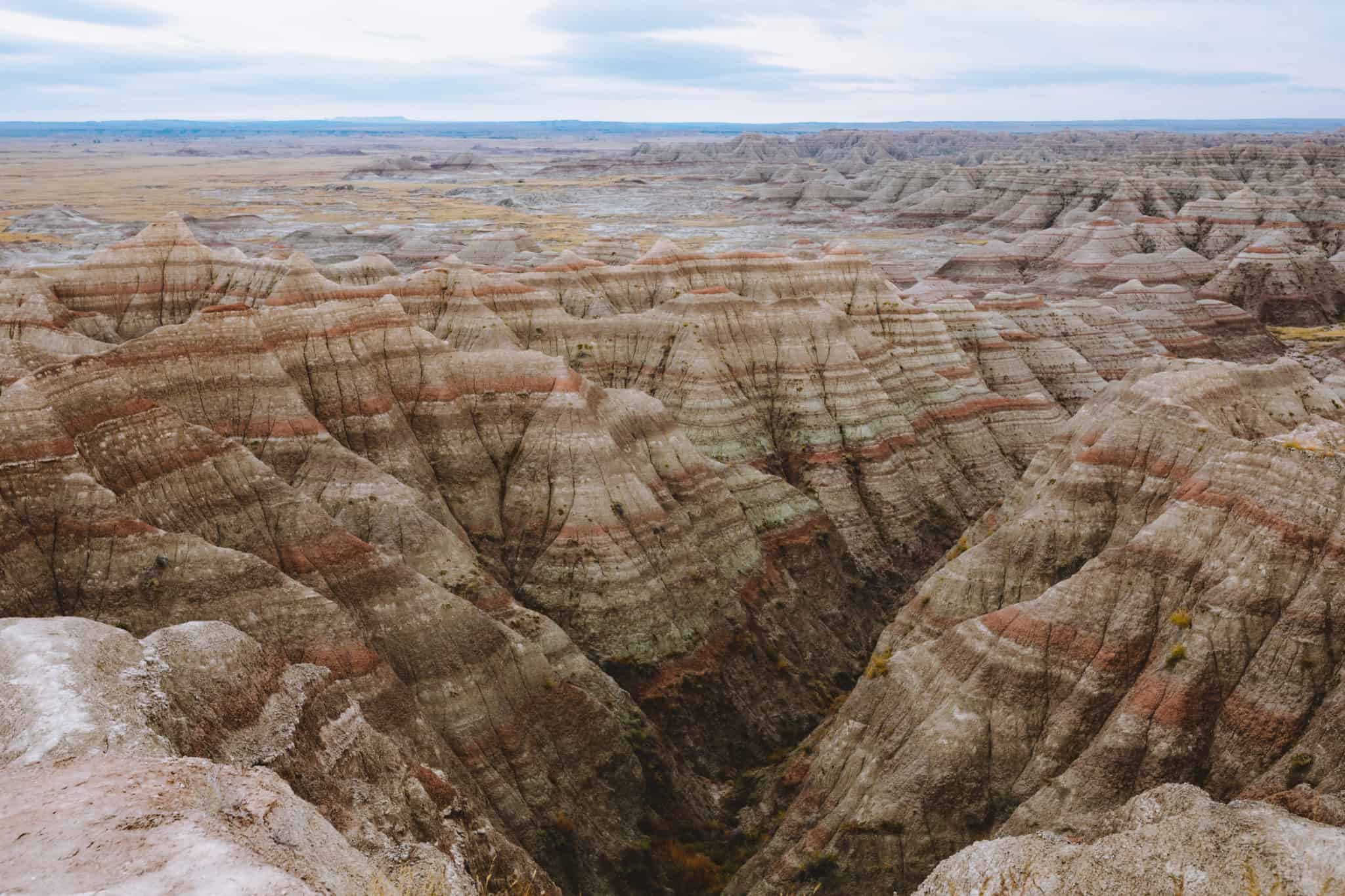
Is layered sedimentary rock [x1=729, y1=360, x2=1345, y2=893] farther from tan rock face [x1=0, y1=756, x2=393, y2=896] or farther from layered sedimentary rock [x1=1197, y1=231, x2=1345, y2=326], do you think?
layered sedimentary rock [x1=1197, y1=231, x2=1345, y2=326]

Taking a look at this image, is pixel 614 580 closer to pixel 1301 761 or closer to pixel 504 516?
pixel 504 516

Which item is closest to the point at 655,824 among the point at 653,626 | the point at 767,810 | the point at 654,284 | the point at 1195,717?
the point at 767,810

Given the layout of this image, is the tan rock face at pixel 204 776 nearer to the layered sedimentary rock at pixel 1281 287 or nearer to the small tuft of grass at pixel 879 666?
the small tuft of grass at pixel 879 666

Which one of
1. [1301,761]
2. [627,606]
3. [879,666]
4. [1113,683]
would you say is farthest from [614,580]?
[1301,761]

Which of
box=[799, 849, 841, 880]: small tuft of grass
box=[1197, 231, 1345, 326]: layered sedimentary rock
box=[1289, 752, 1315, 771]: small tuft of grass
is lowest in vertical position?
box=[799, 849, 841, 880]: small tuft of grass

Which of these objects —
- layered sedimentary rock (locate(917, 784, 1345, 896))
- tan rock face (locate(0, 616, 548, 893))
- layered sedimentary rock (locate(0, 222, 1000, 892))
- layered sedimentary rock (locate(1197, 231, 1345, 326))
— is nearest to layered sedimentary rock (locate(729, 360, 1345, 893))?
layered sedimentary rock (locate(917, 784, 1345, 896))
